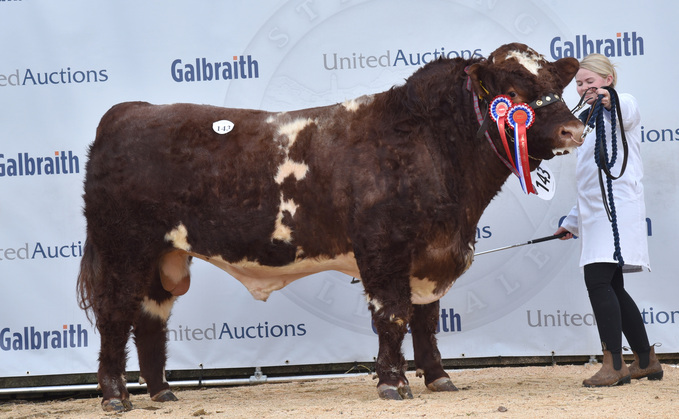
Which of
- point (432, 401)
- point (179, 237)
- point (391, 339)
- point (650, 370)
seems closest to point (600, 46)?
point (650, 370)

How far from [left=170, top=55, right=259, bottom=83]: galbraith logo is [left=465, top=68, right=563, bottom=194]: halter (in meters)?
2.12

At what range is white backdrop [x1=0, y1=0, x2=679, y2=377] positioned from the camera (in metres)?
5.88

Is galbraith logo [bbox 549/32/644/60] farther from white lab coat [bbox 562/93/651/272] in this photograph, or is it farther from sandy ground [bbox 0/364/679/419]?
sandy ground [bbox 0/364/679/419]

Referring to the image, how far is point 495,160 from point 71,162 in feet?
10.5

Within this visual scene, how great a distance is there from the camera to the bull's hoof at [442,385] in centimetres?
492

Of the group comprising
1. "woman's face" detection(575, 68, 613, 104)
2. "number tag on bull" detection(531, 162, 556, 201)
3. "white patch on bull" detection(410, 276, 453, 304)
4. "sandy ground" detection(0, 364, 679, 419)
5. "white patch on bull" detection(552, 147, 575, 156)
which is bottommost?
"sandy ground" detection(0, 364, 679, 419)

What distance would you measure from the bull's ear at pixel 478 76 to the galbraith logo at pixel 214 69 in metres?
2.04

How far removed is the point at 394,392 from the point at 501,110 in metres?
1.61

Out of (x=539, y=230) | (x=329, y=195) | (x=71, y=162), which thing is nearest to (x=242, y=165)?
(x=329, y=195)

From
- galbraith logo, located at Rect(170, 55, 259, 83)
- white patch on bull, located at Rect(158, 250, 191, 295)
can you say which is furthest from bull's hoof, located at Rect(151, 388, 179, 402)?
galbraith logo, located at Rect(170, 55, 259, 83)

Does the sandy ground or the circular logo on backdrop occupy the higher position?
the circular logo on backdrop

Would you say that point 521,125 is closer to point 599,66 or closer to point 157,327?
point 599,66

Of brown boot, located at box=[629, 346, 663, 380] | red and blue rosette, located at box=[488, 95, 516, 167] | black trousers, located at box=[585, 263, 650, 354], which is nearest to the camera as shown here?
red and blue rosette, located at box=[488, 95, 516, 167]

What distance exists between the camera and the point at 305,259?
484 cm
